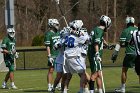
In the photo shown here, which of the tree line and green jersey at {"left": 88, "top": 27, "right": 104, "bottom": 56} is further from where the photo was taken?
the tree line

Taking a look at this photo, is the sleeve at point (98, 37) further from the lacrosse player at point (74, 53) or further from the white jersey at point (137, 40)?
the white jersey at point (137, 40)

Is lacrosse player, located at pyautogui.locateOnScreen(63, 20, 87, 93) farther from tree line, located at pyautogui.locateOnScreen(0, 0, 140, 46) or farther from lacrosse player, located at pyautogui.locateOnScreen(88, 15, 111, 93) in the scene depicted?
tree line, located at pyautogui.locateOnScreen(0, 0, 140, 46)

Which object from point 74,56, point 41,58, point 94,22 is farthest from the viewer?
point 94,22

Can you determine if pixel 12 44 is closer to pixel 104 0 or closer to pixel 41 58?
pixel 41 58

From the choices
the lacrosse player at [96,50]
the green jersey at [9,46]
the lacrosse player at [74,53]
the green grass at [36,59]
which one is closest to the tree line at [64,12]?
the green grass at [36,59]

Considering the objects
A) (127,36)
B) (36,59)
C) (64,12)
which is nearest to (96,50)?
(127,36)

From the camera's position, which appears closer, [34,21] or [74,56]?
[74,56]

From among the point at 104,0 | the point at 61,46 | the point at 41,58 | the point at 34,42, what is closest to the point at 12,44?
the point at 61,46

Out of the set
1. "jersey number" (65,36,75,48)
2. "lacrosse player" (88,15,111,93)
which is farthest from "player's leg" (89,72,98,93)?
"jersey number" (65,36,75,48)

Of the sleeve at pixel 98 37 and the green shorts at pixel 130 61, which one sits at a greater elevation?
the sleeve at pixel 98 37

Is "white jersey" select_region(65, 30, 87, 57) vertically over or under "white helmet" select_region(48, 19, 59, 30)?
under

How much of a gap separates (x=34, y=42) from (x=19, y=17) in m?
11.1

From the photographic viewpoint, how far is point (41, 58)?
3744cm

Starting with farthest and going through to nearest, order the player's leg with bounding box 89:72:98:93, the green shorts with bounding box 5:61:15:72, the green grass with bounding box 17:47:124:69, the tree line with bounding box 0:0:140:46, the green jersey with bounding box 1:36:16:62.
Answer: the tree line with bounding box 0:0:140:46
the green grass with bounding box 17:47:124:69
the green jersey with bounding box 1:36:16:62
the green shorts with bounding box 5:61:15:72
the player's leg with bounding box 89:72:98:93
